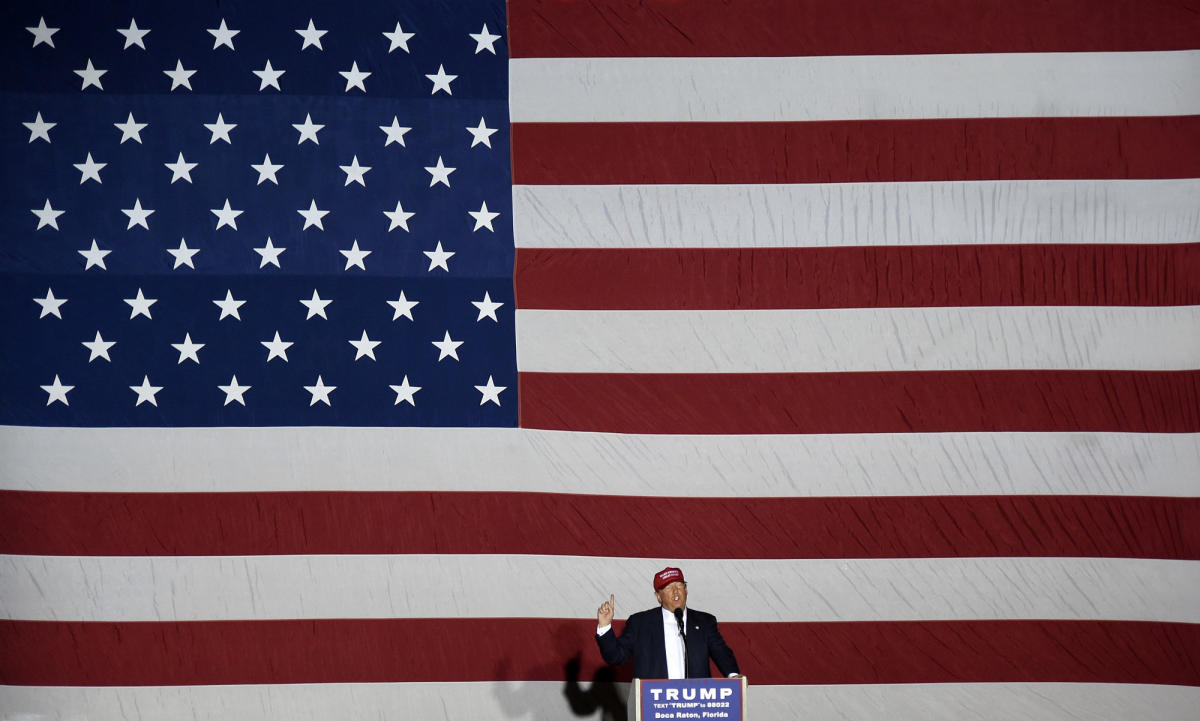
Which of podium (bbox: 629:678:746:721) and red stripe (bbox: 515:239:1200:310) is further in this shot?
red stripe (bbox: 515:239:1200:310)

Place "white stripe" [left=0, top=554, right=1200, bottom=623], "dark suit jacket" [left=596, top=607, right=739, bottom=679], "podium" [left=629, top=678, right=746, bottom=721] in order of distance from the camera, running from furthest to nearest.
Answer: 1. "white stripe" [left=0, top=554, right=1200, bottom=623]
2. "dark suit jacket" [left=596, top=607, right=739, bottom=679]
3. "podium" [left=629, top=678, right=746, bottom=721]

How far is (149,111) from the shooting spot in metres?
4.89

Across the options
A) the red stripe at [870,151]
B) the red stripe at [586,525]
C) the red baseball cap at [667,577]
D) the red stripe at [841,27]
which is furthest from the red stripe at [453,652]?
the red stripe at [841,27]

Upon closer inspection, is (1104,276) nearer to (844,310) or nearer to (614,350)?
(844,310)

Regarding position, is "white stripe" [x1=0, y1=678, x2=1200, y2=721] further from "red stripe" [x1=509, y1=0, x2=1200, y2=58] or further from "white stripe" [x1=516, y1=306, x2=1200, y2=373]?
"red stripe" [x1=509, y1=0, x2=1200, y2=58]

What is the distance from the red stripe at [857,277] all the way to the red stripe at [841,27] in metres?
0.91

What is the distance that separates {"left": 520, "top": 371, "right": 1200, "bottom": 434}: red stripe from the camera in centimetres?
479

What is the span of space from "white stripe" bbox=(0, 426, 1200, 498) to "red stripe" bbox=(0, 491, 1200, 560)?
0.05 meters

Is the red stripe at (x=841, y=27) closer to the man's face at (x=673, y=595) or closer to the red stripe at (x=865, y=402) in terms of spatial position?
the red stripe at (x=865, y=402)

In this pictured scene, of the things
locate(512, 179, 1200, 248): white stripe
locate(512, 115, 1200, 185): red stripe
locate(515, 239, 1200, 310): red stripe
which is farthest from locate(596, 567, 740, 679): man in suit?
locate(512, 115, 1200, 185): red stripe

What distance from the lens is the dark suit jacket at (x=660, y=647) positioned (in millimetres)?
4059

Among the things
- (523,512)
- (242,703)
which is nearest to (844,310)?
(523,512)

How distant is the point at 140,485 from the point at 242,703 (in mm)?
1072

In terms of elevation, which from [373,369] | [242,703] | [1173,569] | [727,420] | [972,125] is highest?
[972,125]
